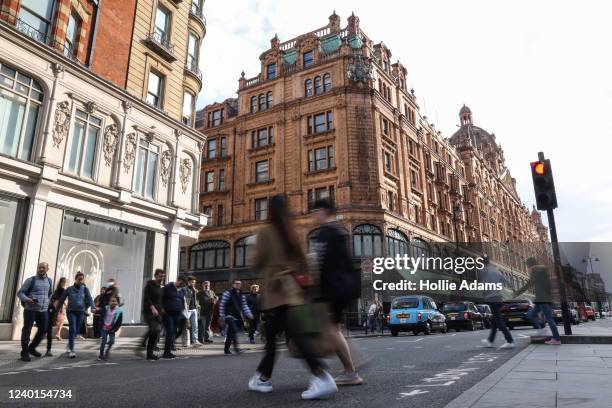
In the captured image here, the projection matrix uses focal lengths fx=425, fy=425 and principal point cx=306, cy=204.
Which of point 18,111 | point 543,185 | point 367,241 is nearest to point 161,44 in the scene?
point 18,111

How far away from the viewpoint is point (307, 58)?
36812 mm

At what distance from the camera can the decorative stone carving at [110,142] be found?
50.8 feet

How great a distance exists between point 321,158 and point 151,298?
84.1 ft

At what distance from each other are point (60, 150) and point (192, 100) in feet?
26.3

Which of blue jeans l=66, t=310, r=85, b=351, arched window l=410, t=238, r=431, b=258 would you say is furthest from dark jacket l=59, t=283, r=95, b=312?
A: arched window l=410, t=238, r=431, b=258

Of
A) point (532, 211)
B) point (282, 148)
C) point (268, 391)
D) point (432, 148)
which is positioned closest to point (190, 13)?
point (282, 148)

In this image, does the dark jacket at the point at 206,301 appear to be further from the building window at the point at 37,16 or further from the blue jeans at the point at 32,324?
the building window at the point at 37,16

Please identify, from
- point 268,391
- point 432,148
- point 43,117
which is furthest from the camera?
point 432,148

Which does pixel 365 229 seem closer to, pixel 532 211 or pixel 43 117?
pixel 43 117

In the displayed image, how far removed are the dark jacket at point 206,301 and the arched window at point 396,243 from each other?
1936 cm

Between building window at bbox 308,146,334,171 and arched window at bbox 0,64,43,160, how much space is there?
21700mm

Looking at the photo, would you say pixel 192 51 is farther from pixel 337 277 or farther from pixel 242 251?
pixel 337 277

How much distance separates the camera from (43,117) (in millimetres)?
13438

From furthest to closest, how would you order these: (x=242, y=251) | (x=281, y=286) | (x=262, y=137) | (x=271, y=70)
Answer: (x=271, y=70)
(x=262, y=137)
(x=242, y=251)
(x=281, y=286)
